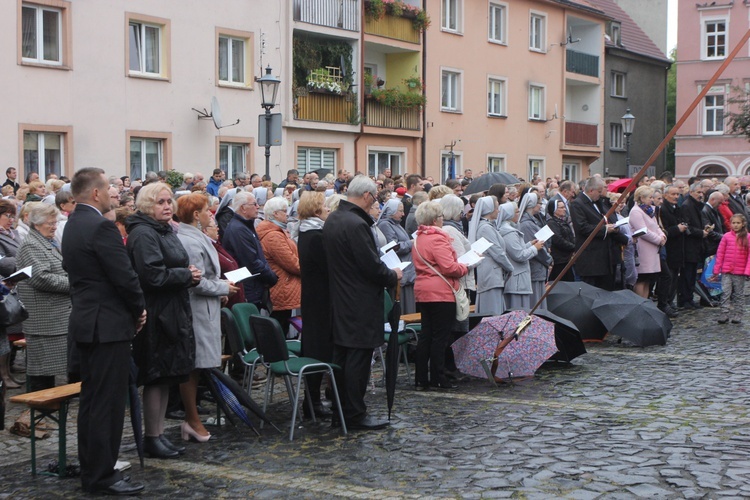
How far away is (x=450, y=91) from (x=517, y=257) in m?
25.1

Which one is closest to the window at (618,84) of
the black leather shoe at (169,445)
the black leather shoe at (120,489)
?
the black leather shoe at (169,445)

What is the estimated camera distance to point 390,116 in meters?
33.5

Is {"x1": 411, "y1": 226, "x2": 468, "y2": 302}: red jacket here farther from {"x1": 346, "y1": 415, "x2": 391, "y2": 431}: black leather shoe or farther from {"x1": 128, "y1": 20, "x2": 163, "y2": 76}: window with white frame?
{"x1": 128, "y1": 20, "x2": 163, "y2": 76}: window with white frame

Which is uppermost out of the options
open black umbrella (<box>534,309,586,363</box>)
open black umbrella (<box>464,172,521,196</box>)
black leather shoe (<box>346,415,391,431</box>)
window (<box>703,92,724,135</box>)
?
window (<box>703,92,724,135</box>)

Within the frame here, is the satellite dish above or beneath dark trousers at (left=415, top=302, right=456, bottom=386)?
above

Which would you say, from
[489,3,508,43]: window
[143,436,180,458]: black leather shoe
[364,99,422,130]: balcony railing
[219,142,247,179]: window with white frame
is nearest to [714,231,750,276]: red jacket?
[143,436,180,458]: black leather shoe

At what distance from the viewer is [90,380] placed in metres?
6.81

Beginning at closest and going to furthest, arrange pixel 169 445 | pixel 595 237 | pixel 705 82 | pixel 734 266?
pixel 169 445
pixel 595 237
pixel 734 266
pixel 705 82

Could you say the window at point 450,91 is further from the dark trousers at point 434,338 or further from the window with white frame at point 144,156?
the dark trousers at point 434,338

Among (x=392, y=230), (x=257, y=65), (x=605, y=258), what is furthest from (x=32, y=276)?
(x=257, y=65)

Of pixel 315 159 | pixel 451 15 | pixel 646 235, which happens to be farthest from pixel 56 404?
pixel 451 15

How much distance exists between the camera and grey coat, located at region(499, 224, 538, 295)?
12.5 metres

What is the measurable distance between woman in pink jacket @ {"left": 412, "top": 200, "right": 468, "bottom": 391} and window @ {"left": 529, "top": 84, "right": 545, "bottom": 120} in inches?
1249

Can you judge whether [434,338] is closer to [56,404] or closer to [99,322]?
[56,404]
